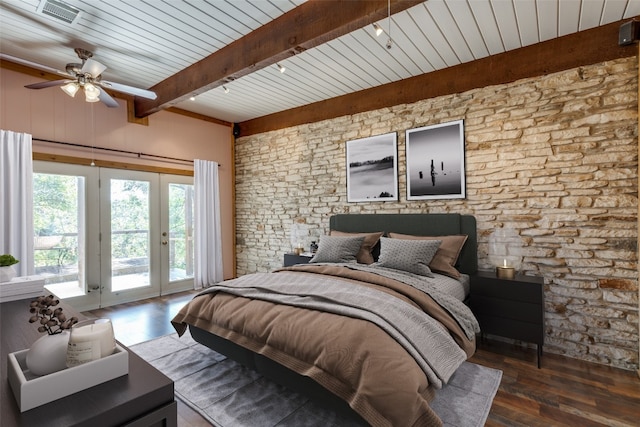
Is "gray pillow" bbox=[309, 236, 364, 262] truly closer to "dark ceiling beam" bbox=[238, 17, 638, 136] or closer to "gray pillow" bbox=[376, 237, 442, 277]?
"gray pillow" bbox=[376, 237, 442, 277]

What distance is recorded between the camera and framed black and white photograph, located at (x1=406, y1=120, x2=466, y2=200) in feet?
11.4

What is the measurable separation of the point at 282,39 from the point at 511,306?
3.05m

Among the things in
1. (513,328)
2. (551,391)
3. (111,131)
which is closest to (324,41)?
(513,328)

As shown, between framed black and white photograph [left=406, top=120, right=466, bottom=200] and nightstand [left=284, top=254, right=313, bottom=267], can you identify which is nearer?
framed black and white photograph [left=406, top=120, right=466, bottom=200]

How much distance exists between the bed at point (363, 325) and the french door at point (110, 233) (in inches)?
91.6

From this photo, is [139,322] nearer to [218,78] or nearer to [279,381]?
[279,381]

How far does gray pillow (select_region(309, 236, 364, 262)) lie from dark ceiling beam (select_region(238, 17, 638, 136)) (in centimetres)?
178

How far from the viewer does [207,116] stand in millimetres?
5375

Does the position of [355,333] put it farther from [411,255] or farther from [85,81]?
[85,81]

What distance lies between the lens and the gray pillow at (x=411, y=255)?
3.04 m

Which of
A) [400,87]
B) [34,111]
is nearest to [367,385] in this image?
[400,87]

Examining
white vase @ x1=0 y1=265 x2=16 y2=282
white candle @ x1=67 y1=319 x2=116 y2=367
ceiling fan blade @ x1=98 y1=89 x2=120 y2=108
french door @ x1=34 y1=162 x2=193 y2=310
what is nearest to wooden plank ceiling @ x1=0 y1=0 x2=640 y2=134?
ceiling fan blade @ x1=98 y1=89 x2=120 y2=108

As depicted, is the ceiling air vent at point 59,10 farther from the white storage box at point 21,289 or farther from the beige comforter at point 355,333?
the beige comforter at point 355,333

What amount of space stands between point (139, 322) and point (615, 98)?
5.24 m
